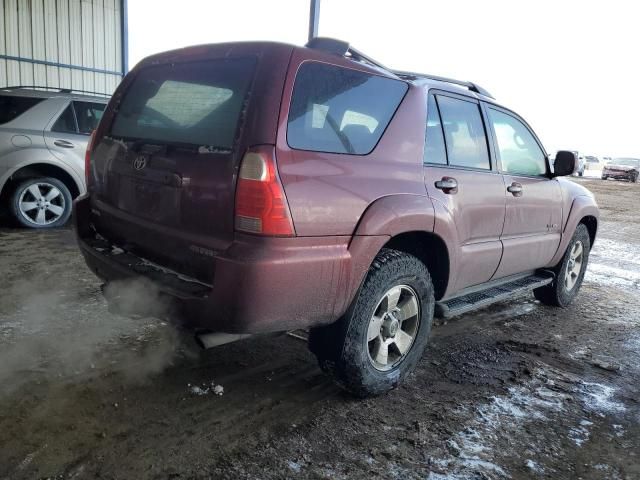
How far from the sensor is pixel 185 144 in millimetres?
2562

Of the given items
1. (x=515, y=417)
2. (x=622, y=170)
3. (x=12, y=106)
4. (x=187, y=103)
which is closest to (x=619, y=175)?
(x=622, y=170)

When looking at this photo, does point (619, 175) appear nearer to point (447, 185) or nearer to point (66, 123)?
point (66, 123)

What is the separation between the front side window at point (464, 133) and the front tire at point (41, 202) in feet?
17.6

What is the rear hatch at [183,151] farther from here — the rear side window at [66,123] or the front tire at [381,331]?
the rear side window at [66,123]

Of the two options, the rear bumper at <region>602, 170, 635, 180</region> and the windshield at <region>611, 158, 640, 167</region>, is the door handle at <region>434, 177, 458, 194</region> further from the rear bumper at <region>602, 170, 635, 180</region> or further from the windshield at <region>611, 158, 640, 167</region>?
the windshield at <region>611, 158, 640, 167</region>

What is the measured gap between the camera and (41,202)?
6.70 meters

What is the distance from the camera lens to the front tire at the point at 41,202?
652cm

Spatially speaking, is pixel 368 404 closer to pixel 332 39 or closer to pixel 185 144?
pixel 185 144

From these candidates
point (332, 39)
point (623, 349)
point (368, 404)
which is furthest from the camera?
point (623, 349)

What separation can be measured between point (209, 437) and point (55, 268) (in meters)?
3.38

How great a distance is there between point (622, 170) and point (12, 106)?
33935mm

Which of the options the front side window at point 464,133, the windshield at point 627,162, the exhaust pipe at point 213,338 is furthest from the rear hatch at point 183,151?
the windshield at point 627,162

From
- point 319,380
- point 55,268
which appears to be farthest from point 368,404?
point 55,268

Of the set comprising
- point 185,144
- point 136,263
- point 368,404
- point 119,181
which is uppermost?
point 185,144
